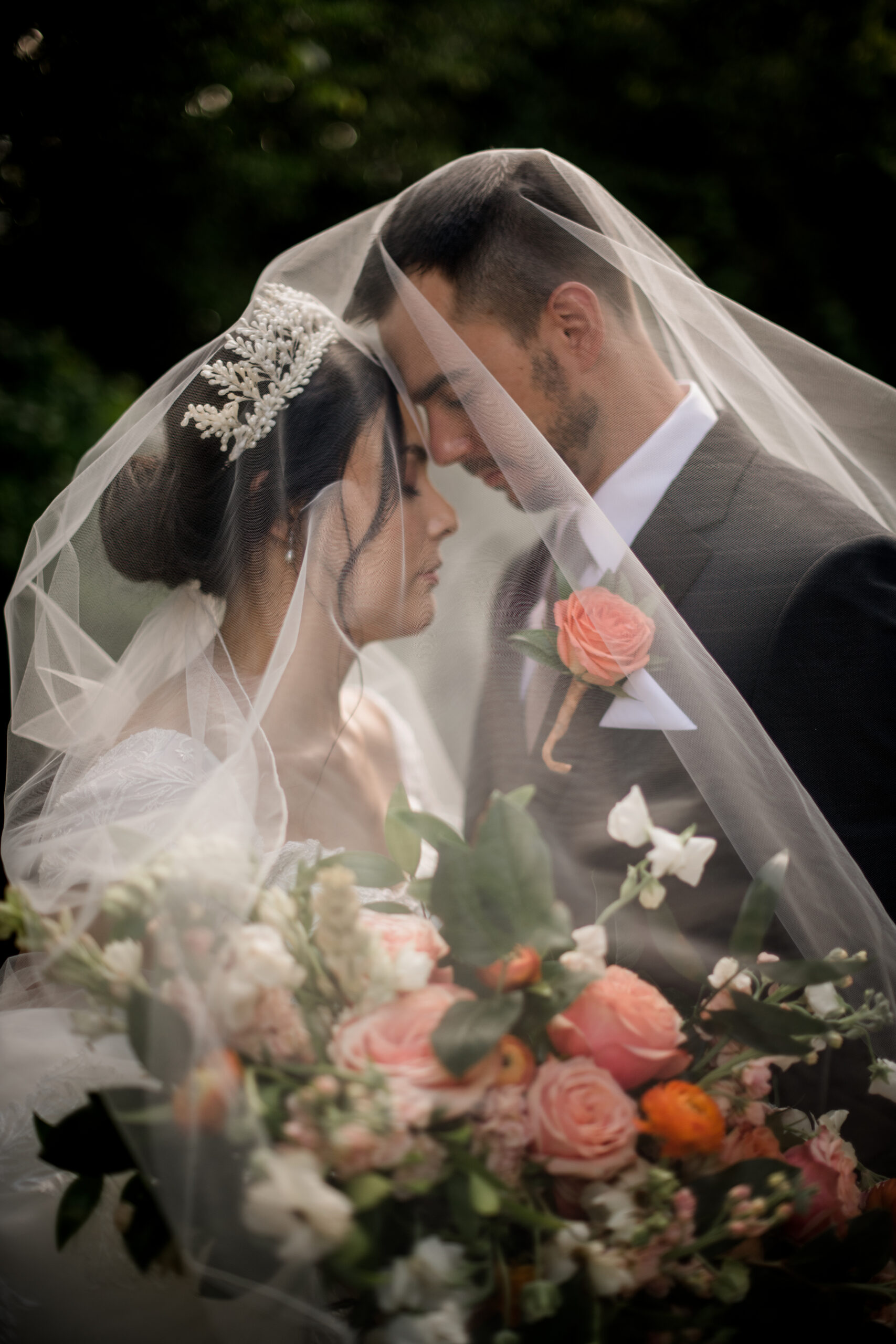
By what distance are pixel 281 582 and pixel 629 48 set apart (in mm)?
5587

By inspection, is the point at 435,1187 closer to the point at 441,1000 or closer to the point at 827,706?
the point at 441,1000

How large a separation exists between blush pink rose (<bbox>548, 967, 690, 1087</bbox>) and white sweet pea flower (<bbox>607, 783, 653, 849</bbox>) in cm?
21

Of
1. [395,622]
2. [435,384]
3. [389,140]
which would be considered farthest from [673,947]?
[389,140]

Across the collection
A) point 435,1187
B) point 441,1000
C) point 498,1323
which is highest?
point 441,1000

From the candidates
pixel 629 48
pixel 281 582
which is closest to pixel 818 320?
pixel 629 48

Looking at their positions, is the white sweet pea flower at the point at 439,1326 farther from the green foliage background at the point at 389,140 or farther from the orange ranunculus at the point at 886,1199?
the green foliage background at the point at 389,140

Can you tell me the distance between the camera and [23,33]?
153 inches

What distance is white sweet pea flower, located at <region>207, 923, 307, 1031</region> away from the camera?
3.20ft

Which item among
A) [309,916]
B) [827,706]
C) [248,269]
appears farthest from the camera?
[248,269]

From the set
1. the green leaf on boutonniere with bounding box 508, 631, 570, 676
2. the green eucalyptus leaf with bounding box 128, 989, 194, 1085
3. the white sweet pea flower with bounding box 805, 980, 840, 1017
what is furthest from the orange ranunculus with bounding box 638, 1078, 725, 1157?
the green leaf on boutonniere with bounding box 508, 631, 570, 676

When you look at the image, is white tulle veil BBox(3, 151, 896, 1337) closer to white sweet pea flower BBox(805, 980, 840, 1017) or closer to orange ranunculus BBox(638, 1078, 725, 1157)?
white sweet pea flower BBox(805, 980, 840, 1017)

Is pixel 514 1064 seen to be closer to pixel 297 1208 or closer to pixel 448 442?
pixel 297 1208

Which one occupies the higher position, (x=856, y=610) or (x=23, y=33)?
(x=23, y=33)

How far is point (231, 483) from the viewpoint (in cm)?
189
